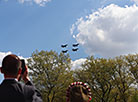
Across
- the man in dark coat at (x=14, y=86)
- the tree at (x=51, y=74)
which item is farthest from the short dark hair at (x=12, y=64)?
the tree at (x=51, y=74)

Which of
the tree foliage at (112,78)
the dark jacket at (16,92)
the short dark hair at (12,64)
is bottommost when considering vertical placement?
the dark jacket at (16,92)

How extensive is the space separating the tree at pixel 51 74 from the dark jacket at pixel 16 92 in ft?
118

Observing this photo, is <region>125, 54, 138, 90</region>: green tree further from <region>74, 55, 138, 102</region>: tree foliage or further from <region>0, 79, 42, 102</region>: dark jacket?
<region>0, 79, 42, 102</region>: dark jacket

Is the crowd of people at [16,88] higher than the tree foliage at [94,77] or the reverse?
the reverse

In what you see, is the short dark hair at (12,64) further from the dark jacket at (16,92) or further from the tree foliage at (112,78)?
the tree foliage at (112,78)

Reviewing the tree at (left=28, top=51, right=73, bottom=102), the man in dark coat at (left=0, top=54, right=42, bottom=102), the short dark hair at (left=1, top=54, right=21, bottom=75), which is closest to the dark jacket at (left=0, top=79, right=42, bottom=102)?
the man in dark coat at (left=0, top=54, right=42, bottom=102)

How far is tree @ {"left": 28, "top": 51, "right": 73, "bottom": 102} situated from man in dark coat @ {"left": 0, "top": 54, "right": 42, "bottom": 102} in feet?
117

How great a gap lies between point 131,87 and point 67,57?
1394 centimetres

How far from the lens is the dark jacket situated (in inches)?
123

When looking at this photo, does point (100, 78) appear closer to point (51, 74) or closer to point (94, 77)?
point (94, 77)

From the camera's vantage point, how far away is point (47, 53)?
137 ft

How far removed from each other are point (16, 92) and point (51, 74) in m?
37.1

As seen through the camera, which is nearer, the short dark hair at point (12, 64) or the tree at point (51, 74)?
the short dark hair at point (12, 64)

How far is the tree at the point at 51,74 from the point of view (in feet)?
129
